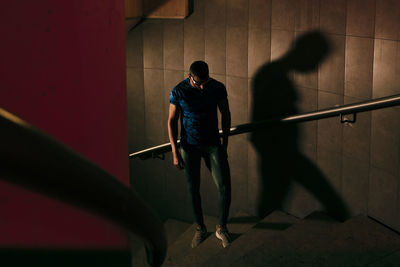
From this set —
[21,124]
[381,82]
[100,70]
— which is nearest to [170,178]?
[381,82]

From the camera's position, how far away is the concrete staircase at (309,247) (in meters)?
2.91

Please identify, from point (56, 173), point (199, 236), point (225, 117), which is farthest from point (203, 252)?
point (56, 173)

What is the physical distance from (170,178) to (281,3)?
240 centimetres

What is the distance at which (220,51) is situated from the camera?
4.59 metres

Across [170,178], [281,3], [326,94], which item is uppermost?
[281,3]

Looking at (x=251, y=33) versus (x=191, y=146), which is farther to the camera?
(x=251, y=33)

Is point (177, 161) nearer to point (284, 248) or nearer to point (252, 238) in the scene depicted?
point (252, 238)

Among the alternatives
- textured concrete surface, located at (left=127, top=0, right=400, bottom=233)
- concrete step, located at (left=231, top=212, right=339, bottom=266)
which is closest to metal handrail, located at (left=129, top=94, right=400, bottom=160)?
textured concrete surface, located at (left=127, top=0, right=400, bottom=233)

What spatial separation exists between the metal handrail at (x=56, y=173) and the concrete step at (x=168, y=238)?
13.7 ft

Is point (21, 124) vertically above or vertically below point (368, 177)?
above

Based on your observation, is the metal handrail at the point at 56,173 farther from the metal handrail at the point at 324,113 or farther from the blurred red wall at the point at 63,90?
the metal handrail at the point at 324,113

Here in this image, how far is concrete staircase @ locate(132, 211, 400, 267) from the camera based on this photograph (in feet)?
9.54

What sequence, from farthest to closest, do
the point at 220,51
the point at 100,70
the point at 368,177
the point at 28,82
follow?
the point at 220,51
the point at 368,177
the point at 100,70
the point at 28,82

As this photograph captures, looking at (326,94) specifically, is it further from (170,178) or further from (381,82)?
(170,178)
